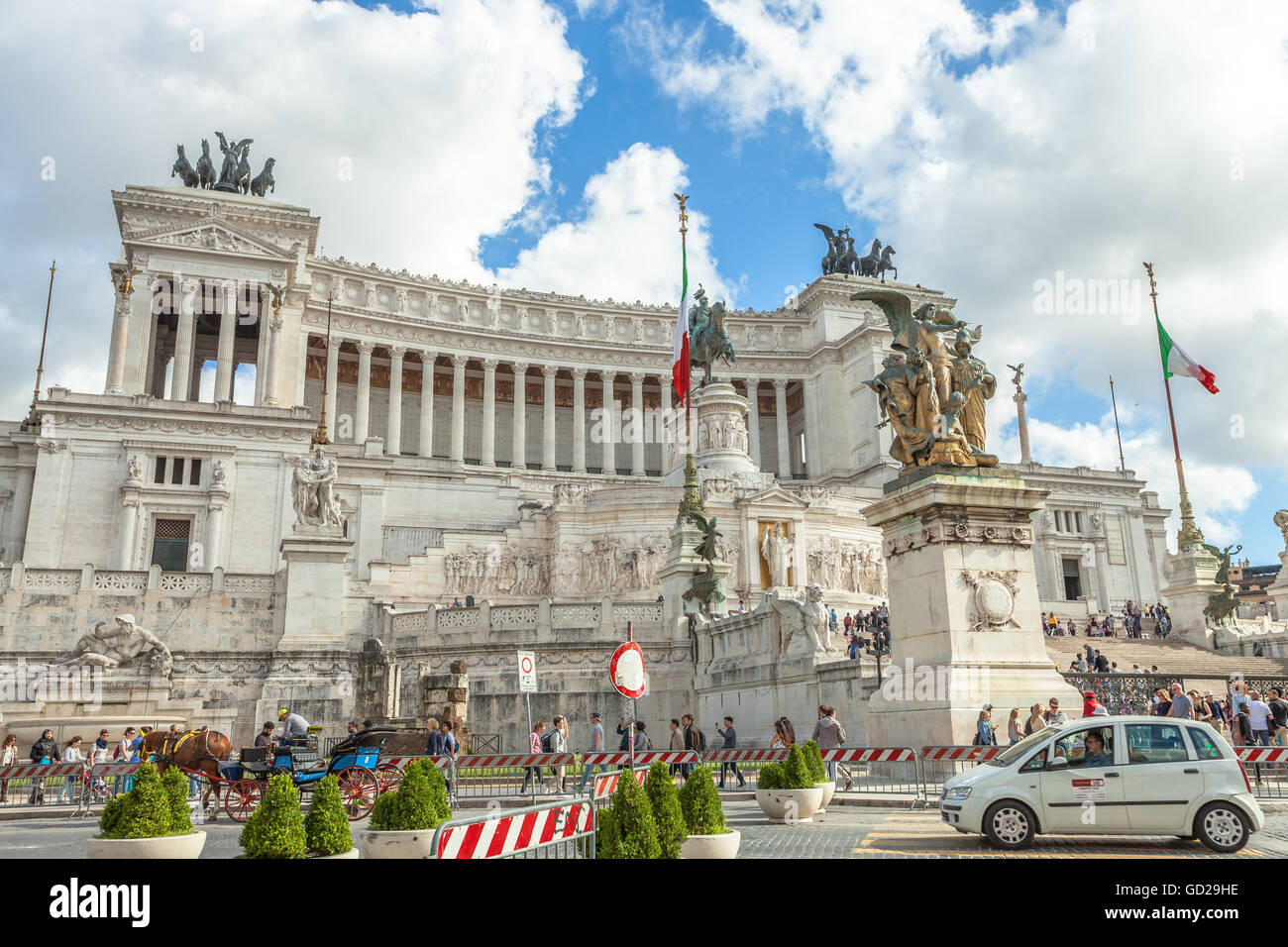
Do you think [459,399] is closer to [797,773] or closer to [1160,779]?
[797,773]

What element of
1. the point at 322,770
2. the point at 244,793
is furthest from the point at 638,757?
the point at 244,793

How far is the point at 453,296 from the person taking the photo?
278ft

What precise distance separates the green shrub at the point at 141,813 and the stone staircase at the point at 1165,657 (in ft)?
95.9

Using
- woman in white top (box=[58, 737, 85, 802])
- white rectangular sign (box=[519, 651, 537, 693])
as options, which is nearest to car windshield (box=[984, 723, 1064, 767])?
white rectangular sign (box=[519, 651, 537, 693])

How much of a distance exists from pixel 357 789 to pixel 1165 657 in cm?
2862

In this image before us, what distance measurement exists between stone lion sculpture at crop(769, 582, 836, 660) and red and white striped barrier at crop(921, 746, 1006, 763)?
1011cm

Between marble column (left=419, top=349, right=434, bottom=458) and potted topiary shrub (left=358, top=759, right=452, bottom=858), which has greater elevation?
marble column (left=419, top=349, right=434, bottom=458)

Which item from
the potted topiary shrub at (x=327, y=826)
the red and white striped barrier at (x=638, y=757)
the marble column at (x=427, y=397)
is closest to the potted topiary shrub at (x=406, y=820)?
the potted topiary shrub at (x=327, y=826)

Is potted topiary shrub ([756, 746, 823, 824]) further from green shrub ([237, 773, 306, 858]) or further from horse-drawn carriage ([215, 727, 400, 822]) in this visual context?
green shrub ([237, 773, 306, 858])

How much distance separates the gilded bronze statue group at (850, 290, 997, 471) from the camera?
660 inches

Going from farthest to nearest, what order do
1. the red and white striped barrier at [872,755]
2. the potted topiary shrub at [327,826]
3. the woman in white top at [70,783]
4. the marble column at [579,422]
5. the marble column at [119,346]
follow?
the marble column at [579,422]
the marble column at [119,346]
the woman in white top at [70,783]
the red and white striped barrier at [872,755]
the potted topiary shrub at [327,826]

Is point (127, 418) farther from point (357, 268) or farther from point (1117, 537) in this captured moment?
point (1117, 537)

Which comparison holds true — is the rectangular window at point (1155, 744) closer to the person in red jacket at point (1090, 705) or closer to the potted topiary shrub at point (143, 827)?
the person in red jacket at point (1090, 705)

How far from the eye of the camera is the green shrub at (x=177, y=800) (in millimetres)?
9367
